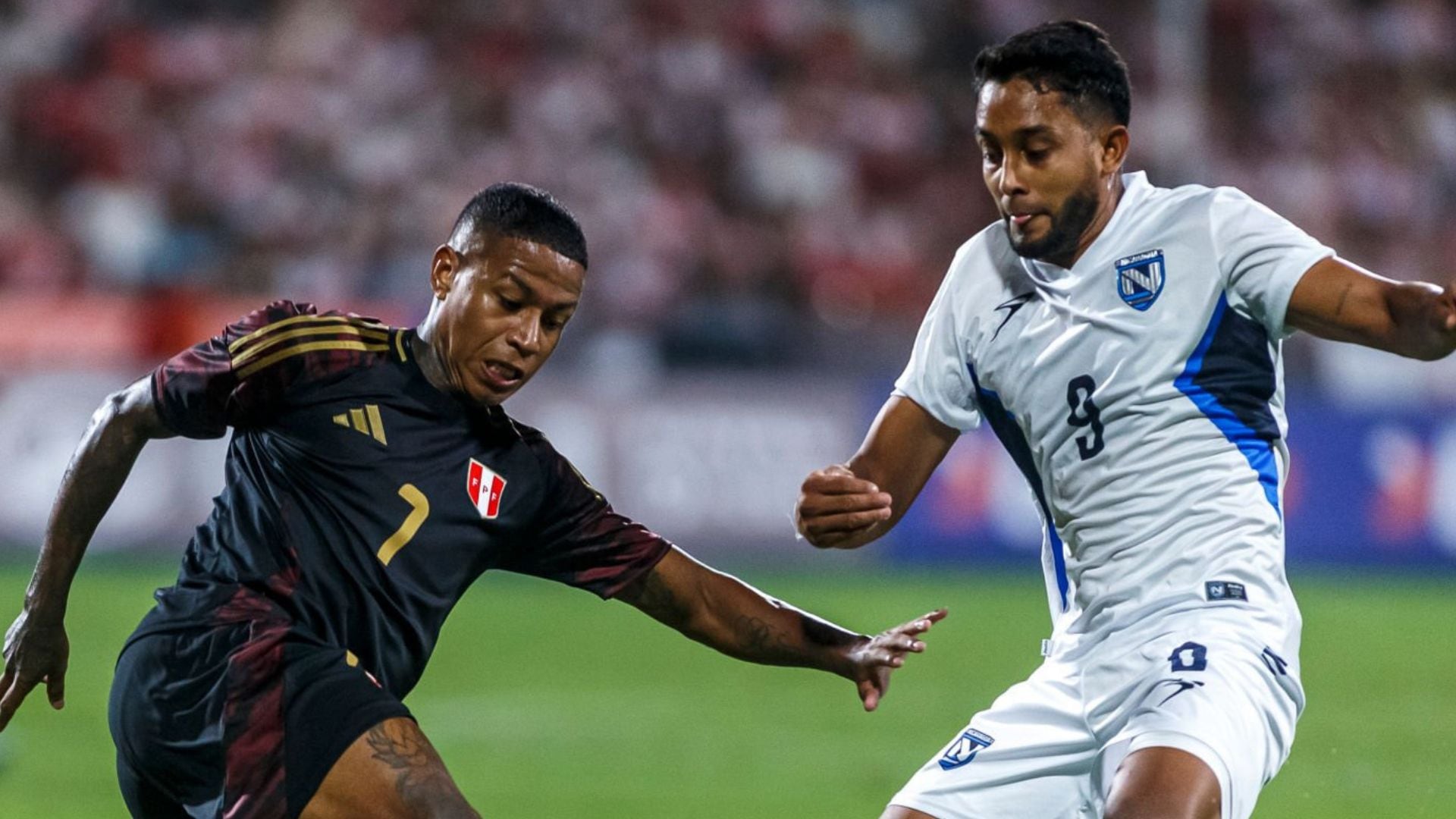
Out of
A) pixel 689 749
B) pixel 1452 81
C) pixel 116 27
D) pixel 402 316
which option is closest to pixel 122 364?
pixel 402 316

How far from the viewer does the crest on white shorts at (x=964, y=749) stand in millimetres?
4938

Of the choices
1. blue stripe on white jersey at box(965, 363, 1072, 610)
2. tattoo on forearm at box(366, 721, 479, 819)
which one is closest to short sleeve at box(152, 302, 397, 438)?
tattoo on forearm at box(366, 721, 479, 819)

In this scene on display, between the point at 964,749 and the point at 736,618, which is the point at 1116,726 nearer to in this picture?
the point at 964,749

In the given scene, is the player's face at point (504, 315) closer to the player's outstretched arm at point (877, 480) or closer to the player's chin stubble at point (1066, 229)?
the player's outstretched arm at point (877, 480)

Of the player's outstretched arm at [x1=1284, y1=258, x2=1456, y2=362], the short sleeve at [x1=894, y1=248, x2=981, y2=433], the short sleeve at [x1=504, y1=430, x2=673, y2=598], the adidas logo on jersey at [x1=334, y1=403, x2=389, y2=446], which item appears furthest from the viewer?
the short sleeve at [x1=894, y1=248, x2=981, y2=433]

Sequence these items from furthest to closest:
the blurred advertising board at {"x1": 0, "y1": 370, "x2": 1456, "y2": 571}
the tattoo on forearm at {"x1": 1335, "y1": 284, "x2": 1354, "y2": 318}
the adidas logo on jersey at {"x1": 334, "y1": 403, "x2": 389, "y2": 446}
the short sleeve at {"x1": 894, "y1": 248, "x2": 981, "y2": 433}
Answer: the blurred advertising board at {"x1": 0, "y1": 370, "x2": 1456, "y2": 571}
the short sleeve at {"x1": 894, "y1": 248, "x2": 981, "y2": 433}
the adidas logo on jersey at {"x1": 334, "y1": 403, "x2": 389, "y2": 446}
the tattoo on forearm at {"x1": 1335, "y1": 284, "x2": 1354, "y2": 318}

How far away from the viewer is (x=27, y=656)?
483 centimetres

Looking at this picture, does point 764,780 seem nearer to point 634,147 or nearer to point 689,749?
point 689,749

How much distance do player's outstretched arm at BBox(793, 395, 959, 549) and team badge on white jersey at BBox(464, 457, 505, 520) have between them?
2.38 ft

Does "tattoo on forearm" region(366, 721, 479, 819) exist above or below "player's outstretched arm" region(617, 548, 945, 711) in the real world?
below

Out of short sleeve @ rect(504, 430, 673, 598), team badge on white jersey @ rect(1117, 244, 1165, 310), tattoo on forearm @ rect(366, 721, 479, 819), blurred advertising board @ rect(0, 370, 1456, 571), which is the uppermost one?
blurred advertising board @ rect(0, 370, 1456, 571)

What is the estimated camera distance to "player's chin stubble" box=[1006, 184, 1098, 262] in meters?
5.00

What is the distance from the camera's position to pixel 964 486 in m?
15.6

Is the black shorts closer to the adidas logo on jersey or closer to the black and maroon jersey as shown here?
the black and maroon jersey
